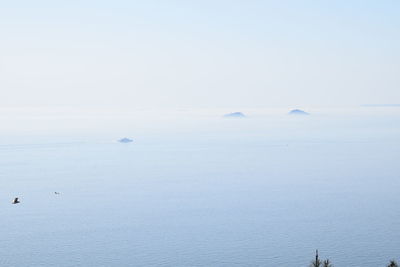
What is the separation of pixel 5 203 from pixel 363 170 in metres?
140

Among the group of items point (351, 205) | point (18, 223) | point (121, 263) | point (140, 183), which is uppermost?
point (140, 183)

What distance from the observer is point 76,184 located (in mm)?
166750

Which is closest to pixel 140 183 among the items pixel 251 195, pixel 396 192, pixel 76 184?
pixel 76 184

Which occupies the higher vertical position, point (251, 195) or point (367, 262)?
point (251, 195)

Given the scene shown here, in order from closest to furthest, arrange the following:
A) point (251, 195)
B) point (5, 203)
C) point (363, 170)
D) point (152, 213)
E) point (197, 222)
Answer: point (197, 222), point (152, 213), point (5, 203), point (251, 195), point (363, 170)

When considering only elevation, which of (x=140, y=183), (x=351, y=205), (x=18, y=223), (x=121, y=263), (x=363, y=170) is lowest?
(x=121, y=263)

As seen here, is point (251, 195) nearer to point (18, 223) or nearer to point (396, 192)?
point (396, 192)

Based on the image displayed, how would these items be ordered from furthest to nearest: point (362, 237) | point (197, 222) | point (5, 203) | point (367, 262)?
point (5, 203) < point (197, 222) < point (362, 237) < point (367, 262)

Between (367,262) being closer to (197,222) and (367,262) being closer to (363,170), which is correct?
(197,222)

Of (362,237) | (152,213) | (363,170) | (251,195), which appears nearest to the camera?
(362,237)

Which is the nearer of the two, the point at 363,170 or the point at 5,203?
the point at 5,203

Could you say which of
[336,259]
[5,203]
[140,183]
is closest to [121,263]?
[336,259]

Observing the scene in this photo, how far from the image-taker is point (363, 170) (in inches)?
7741

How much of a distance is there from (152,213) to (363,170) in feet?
364
